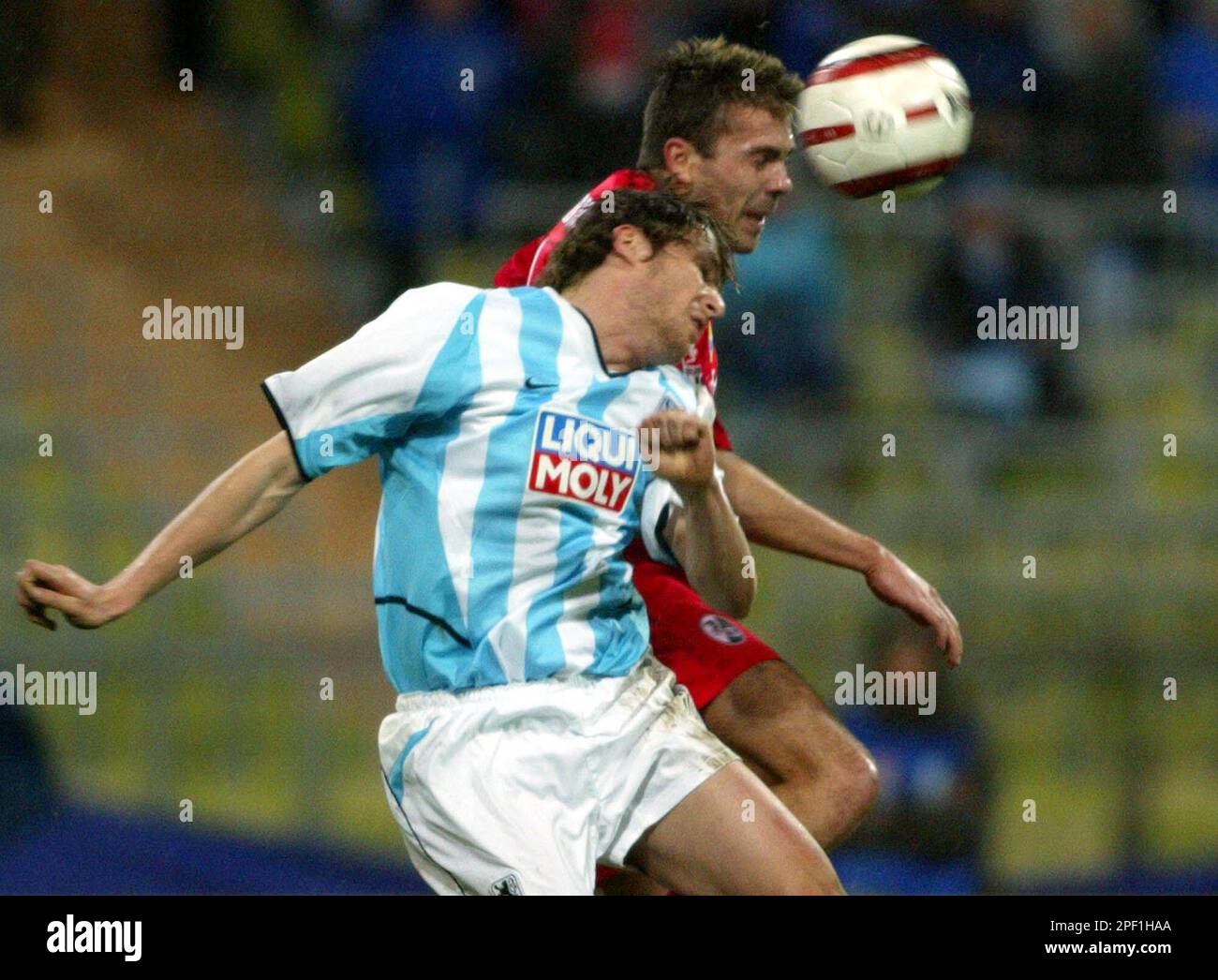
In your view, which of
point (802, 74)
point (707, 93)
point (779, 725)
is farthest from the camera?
point (802, 74)

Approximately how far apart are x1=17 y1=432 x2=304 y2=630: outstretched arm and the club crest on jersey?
0.42m

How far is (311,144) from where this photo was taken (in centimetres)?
834

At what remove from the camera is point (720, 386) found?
708cm

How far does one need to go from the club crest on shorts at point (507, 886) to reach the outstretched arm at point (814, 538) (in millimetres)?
1029

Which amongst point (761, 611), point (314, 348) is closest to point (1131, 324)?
point (761, 611)

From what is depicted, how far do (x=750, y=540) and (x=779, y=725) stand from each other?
465mm

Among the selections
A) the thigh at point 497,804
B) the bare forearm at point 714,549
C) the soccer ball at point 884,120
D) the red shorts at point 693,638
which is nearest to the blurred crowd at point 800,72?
the soccer ball at point 884,120

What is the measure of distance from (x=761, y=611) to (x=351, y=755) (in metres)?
1.40

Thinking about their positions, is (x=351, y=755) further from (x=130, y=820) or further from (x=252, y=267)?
(x=252, y=267)

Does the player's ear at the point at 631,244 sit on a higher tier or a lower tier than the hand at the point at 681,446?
higher

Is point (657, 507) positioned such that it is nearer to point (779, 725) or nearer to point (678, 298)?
point (678, 298)

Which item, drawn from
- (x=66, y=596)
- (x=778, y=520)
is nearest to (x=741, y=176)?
(x=778, y=520)

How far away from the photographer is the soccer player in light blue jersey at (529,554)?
11.3ft

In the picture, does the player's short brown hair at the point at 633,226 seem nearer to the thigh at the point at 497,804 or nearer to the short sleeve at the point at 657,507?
the short sleeve at the point at 657,507
